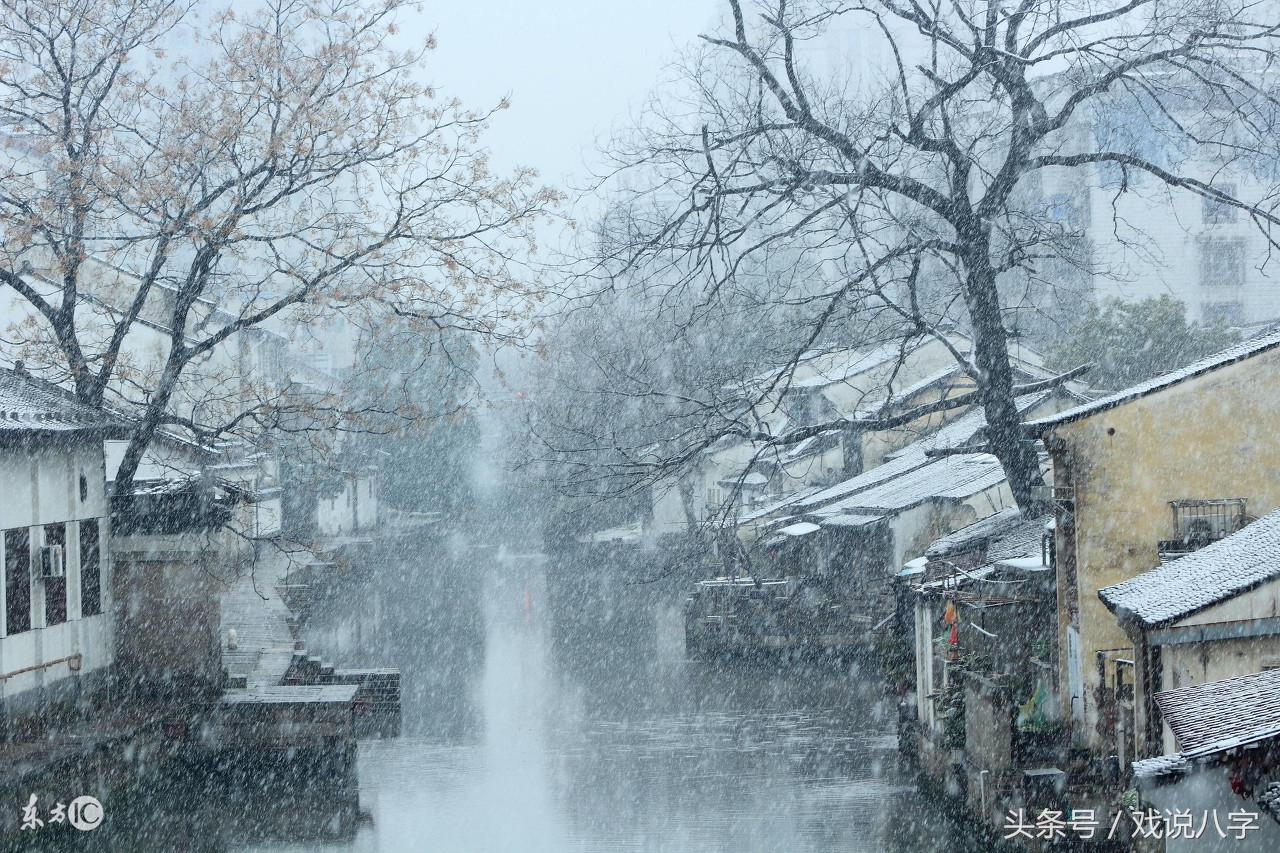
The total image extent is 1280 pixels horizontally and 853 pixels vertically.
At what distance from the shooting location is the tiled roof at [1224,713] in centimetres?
499

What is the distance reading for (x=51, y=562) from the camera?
12.9 metres

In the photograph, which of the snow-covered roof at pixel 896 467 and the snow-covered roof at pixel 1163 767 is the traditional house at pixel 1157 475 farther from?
the snow-covered roof at pixel 896 467

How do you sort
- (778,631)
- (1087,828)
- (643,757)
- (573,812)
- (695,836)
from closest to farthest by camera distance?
(1087,828) < (695,836) < (573,812) < (643,757) < (778,631)

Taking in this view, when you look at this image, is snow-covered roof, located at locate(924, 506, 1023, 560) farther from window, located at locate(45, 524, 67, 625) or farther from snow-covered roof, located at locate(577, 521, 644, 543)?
snow-covered roof, located at locate(577, 521, 644, 543)

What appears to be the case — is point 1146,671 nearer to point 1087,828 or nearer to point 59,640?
point 1087,828

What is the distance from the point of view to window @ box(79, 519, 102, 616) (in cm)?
1391

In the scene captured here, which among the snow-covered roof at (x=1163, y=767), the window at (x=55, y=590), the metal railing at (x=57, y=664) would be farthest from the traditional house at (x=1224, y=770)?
the window at (x=55, y=590)

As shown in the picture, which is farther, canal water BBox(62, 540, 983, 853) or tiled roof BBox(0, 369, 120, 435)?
tiled roof BBox(0, 369, 120, 435)

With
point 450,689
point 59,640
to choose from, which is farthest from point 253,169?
point 450,689

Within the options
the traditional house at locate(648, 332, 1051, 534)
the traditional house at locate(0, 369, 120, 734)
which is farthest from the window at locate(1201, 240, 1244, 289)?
the traditional house at locate(0, 369, 120, 734)

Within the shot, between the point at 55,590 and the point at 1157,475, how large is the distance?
→ 1173 cm

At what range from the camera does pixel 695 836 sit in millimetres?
11992

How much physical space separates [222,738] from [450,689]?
800 centimetres

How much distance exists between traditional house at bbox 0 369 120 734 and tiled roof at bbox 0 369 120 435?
17 millimetres
